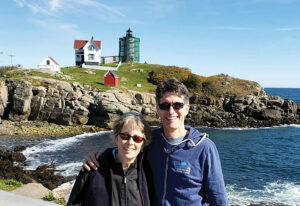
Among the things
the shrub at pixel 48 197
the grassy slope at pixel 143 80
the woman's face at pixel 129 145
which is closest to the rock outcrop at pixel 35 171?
the shrub at pixel 48 197

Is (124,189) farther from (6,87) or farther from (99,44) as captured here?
(99,44)

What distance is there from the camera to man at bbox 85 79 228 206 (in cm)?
339

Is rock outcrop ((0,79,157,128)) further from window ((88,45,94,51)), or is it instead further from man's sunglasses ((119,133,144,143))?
man's sunglasses ((119,133,144,143))

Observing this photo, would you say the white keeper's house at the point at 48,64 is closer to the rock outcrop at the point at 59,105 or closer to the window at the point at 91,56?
the window at the point at 91,56

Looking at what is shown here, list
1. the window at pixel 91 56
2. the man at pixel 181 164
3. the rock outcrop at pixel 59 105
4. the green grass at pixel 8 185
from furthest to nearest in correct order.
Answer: the window at pixel 91 56 < the rock outcrop at pixel 59 105 < the green grass at pixel 8 185 < the man at pixel 181 164

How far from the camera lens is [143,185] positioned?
347 cm

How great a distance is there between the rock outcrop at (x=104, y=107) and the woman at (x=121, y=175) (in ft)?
109

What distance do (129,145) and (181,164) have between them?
2.68 ft

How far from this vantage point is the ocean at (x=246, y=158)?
A: 17234mm

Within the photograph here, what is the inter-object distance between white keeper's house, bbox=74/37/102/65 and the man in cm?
6844

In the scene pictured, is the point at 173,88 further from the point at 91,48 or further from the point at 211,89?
the point at 91,48

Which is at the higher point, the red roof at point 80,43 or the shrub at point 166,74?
the red roof at point 80,43

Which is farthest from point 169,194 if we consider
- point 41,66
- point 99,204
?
point 41,66

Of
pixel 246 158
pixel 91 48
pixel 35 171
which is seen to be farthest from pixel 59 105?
pixel 91 48
